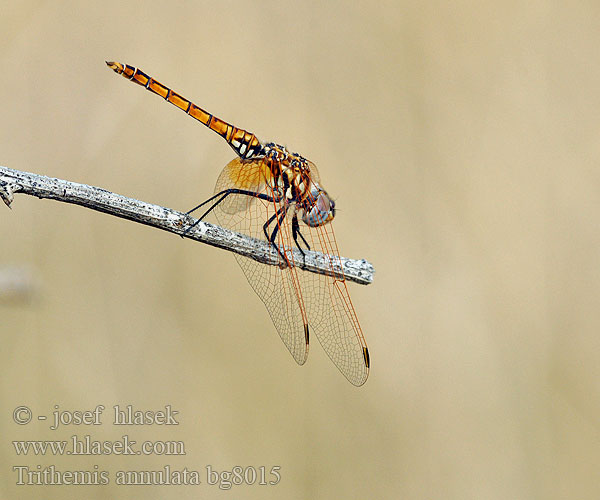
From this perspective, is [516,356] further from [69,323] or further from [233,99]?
[69,323]

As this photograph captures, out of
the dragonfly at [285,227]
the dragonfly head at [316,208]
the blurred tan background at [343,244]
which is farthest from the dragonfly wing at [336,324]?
the blurred tan background at [343,244]

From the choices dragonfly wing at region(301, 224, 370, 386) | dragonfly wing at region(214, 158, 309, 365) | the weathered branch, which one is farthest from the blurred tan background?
the weathered branch

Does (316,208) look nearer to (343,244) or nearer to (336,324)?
(336,324)

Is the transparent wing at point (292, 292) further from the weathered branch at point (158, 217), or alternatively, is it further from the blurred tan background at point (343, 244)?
the blurred tan background at point (343, 244)

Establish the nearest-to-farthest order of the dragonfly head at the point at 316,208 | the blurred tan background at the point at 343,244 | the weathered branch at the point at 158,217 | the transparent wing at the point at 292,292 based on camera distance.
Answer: the weathered branch at the point at 158,217, the transparent wing at the point at 292,292, the dragonfly head at the point at 316,208, the blurred tan background at the point at 343,244

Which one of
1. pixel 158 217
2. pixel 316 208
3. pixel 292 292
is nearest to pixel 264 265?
pixel 292 292

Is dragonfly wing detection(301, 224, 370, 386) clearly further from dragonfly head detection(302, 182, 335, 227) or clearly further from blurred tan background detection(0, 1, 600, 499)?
blurred tan background detection(0, 1, 600, 499)
